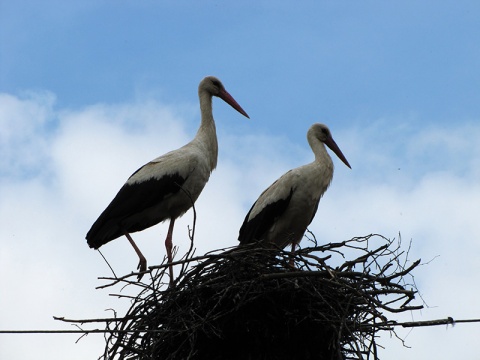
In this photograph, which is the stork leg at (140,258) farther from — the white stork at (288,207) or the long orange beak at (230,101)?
the long orange beak at (230,101)

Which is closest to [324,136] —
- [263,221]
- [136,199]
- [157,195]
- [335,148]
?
[335,148]

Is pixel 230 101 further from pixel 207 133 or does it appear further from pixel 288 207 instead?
pixel 288 207

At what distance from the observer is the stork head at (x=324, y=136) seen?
9.01m

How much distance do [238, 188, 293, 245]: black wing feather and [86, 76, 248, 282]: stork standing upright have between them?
569mm

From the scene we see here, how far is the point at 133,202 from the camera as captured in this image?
26.0 feet

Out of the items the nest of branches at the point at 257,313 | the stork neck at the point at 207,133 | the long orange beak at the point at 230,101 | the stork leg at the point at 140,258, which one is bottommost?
the nest of branches at the point at 257,313

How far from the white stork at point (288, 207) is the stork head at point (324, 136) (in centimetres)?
62

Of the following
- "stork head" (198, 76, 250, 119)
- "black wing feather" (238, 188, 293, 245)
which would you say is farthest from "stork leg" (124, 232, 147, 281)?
"stork head" (198, 76, 250, 119)

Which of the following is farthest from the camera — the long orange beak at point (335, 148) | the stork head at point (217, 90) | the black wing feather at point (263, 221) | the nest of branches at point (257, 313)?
the long orange beak at point (335, 148)

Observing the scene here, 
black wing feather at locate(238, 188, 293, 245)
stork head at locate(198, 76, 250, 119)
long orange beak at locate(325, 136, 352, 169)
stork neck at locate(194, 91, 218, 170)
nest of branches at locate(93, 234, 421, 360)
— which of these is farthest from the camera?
long orange beak at locate(325, 136, 352, 169)

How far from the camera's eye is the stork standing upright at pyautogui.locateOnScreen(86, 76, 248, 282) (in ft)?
25.9

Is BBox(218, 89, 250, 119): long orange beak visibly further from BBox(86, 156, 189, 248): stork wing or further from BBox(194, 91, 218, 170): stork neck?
BBox(86, 156, 189, 248): stork wing

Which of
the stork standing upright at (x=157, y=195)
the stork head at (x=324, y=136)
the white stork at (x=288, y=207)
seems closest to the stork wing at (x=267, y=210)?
the white stork at (x=288, y=207)

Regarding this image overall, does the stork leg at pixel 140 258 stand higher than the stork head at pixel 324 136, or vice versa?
the stork head at pixel 324 136
